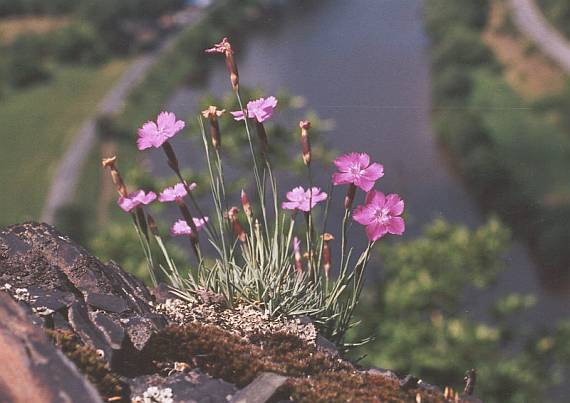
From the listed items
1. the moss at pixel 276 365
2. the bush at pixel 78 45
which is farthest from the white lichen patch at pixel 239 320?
the bush at pixel 78 45

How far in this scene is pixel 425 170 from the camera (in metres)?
56.1

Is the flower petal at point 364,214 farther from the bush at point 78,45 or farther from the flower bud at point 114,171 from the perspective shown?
the bush at point 78,45

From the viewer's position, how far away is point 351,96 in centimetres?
6028

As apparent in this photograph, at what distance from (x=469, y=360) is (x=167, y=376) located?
1197 centimetres

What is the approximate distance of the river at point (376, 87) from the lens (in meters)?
50.0

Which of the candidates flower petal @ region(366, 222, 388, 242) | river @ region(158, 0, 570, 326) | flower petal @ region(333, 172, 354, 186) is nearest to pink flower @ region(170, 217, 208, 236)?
flower petal @ region(333, 172, 354, 186)

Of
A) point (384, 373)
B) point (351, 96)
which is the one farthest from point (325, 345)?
point (351, 96)

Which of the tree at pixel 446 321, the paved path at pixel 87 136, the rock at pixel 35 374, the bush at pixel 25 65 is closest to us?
the rock at pixel 35 374

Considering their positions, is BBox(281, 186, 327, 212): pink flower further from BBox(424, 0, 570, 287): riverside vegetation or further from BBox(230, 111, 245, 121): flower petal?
BBox(424, 0, 570, 287): riverside vegetation

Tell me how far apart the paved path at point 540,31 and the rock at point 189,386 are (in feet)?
225

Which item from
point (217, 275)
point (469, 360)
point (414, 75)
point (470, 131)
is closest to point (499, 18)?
point (414, 75)

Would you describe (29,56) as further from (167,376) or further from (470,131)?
(167,376)

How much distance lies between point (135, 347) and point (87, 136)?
6849 centimetres

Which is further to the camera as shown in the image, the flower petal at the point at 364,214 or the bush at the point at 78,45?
the bush at the point at 78,45
